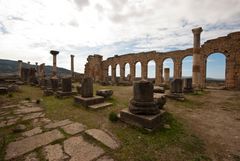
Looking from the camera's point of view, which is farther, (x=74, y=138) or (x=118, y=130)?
(x=118, y=130)

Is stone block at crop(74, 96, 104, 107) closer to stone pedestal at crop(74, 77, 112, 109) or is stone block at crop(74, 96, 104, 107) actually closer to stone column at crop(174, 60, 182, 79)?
stone pedestal at crop(74, 77, 112, 109)

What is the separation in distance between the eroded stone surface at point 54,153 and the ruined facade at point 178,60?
1274 cm

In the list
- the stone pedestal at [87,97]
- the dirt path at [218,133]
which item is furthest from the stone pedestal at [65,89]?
the dirt path at [218,133]

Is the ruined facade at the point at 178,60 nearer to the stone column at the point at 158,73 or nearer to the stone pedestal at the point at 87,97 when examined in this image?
the stone column at the point at 158,73

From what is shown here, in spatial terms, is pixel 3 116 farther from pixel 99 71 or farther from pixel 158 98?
pixel 99 71

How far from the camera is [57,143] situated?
2.54m

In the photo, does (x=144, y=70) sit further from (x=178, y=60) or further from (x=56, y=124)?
(x=56, y=124)

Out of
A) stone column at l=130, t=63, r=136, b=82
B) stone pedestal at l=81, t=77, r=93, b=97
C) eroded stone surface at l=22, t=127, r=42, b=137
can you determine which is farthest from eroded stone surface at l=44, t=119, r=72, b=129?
stone column at l=130, t=63, r=136, b=82

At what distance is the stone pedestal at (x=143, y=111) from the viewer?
3.15 m

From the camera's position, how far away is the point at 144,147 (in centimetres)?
243

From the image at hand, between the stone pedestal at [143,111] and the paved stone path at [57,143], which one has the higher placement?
the stone pedestal at [143,111]

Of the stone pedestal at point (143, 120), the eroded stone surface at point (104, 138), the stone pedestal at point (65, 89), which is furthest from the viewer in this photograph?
the stone pedestal at point (65, 89)

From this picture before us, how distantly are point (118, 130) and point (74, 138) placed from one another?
3.49 feet

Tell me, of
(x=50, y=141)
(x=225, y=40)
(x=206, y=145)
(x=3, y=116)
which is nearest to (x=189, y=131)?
(x=206, y=145)
